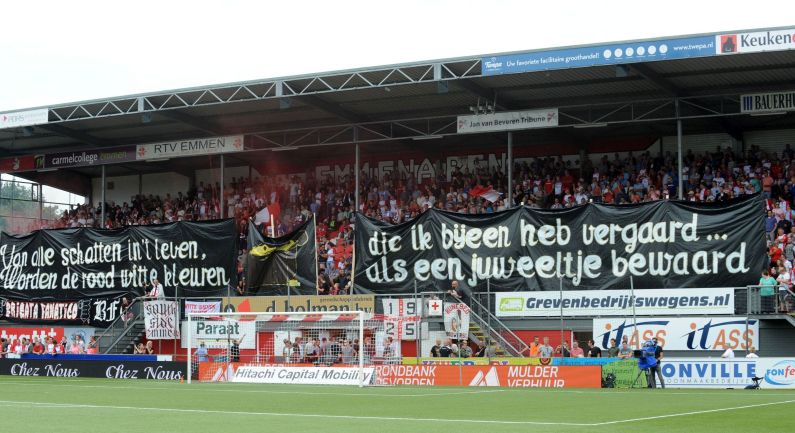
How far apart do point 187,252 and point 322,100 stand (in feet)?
25.6

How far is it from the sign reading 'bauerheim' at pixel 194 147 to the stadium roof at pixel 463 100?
61 cm

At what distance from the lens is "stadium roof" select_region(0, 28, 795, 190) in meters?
33.2

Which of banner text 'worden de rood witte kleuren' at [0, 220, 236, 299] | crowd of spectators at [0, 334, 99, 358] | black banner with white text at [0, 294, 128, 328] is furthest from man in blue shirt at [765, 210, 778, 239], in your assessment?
crowd of spectators at [0, 334, 99, 358]

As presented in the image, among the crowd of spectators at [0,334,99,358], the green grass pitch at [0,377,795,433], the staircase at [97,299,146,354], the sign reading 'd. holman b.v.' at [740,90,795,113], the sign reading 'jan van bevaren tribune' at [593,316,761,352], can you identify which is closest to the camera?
the green grass pitch at [0,377,795,433]

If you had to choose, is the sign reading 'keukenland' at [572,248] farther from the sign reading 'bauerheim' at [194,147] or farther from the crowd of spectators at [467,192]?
the sign reading 'bauerheim' at [194,147]

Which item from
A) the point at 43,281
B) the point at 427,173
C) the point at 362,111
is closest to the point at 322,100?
the point at 362,111

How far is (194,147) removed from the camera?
43.8 metres

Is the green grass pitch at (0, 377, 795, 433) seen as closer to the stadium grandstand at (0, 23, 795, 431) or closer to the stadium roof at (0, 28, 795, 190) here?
the stadium grandstand at (0, 23, 795, 431)

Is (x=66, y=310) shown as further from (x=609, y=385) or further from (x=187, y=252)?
(x=609, y=385)

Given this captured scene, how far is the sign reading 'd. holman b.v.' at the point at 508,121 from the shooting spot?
36.7m

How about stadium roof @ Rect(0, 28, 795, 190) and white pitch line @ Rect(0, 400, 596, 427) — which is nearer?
white pitch line @ Rect(0, 400, 596, 427)

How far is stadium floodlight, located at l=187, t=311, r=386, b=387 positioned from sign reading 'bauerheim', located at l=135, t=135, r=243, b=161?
10310mm

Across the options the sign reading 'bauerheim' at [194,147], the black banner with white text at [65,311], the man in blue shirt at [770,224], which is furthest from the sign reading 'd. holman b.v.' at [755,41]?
the black banner with white text at [65,311]

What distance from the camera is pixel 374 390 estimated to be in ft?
84.5
